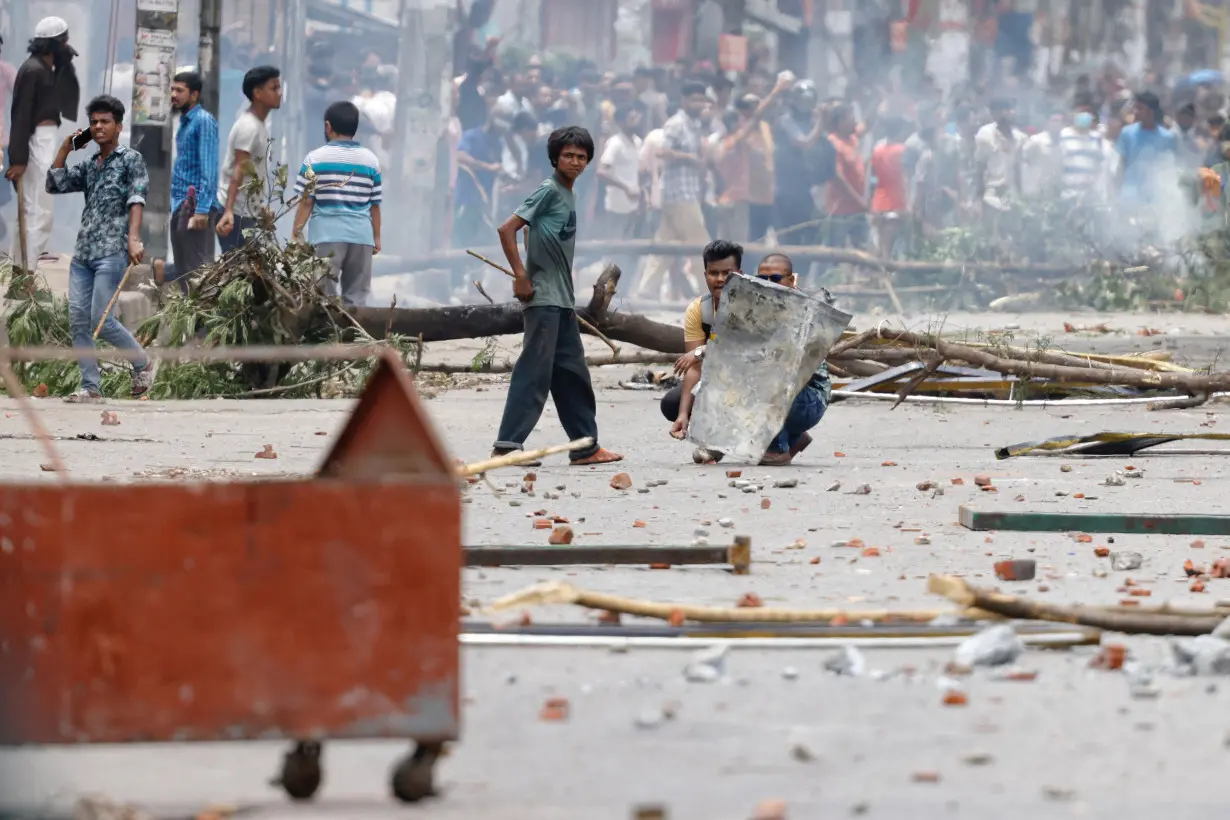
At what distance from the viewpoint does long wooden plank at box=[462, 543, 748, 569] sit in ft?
17.8

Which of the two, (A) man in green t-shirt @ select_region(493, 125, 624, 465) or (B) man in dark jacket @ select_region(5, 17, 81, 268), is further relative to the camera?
(B) man in dark jacket @ select_region(5, 17, 81, 268)

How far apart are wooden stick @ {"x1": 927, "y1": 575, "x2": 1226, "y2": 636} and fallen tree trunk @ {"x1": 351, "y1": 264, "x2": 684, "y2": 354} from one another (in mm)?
6742

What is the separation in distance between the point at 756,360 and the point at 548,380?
2.88 ft

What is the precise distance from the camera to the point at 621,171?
A: 22.2m

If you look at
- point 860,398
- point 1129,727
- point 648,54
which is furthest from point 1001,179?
point 1129,727

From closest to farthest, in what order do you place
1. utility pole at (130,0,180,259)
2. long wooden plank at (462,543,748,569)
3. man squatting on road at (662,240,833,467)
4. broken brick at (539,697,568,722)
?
1. broken brick at (539,697,568,722)
2. long wooden plank at (462,543,748,569)
3. man squatting on road at (662,240,833,467)
4. utility pole at (130,0,180,259)

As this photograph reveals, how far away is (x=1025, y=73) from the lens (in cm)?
2552

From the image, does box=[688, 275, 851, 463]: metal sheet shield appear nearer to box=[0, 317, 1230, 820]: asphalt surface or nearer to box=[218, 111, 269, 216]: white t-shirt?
box=[0, 317, 1230, 820]: asphalt surface

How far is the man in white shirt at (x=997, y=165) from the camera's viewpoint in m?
22.8

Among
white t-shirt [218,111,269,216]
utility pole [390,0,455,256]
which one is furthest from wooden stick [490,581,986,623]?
utility pole [390,0,455,256]

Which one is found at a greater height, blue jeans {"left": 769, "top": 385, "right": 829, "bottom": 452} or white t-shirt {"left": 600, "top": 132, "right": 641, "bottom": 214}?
white t-shirt {"left": 600, "top": 132, "right": 641, "bottom": 214}

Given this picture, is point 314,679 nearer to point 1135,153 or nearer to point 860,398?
point 860,398

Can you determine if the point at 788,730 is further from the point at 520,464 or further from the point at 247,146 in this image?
the point at 247,146

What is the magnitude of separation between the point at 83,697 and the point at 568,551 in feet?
8.27
